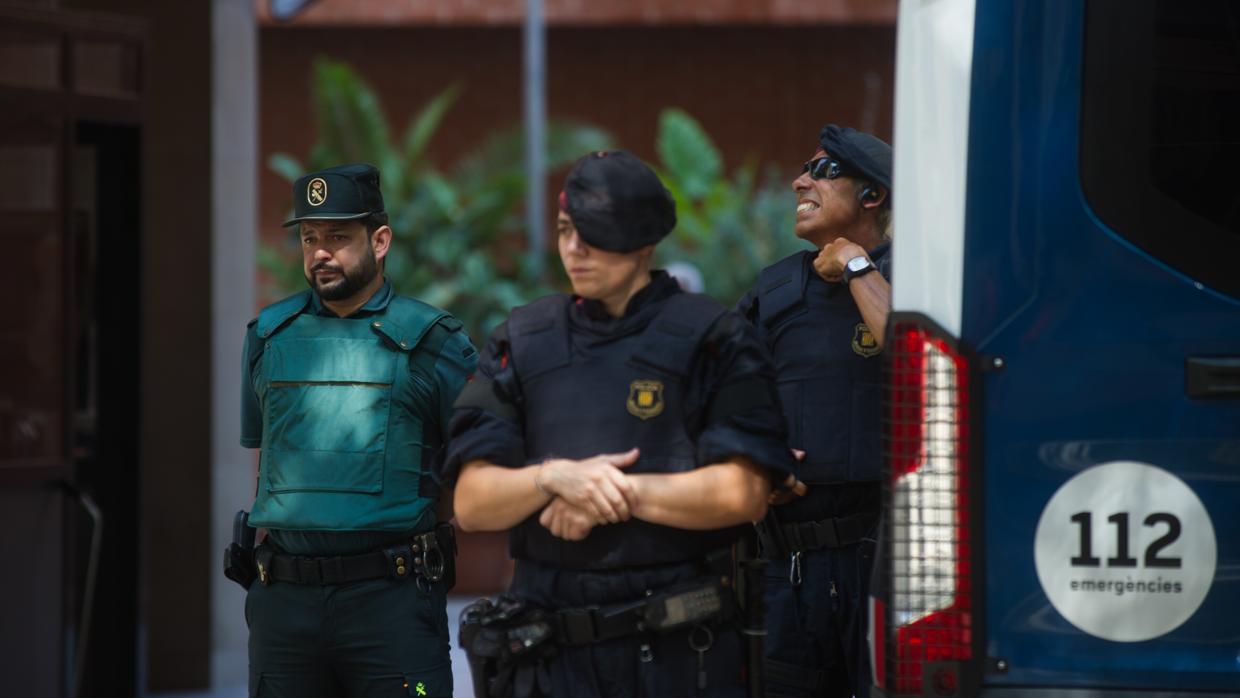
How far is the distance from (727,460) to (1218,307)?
3.24 ft

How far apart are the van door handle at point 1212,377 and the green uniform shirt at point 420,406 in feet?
6.46

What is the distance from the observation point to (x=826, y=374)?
15.0 feet

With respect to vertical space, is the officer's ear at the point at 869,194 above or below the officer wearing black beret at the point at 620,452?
above

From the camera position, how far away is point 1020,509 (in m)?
3.28

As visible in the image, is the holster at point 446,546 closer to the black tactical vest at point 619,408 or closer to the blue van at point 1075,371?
the black tactical vest at point 619,408

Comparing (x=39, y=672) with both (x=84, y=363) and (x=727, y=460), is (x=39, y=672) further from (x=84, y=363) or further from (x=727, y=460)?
(x=727, y=460)

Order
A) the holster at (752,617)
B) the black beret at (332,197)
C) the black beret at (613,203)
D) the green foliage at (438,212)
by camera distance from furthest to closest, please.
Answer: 1. the green foliage at (438,212)
2. the black beret at (332,197)
3. the holster at (752,617)
4. the black beret at (613,203)

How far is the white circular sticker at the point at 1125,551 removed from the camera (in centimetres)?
321

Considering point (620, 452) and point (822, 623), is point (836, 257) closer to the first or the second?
A: point (822, 623)

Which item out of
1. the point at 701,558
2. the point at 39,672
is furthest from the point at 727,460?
the point at 39,672

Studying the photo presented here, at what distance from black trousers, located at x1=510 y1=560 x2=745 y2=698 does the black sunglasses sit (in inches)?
57.2

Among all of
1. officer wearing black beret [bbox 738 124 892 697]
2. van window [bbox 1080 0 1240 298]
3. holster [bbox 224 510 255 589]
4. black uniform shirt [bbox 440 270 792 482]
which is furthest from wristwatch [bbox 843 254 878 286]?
holster [bbox 224 510 255 589]

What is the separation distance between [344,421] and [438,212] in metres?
13.1

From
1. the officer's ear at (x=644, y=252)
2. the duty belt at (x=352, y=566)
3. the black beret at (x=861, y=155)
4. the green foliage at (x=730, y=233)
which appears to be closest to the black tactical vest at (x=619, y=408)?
the officer's ear at (x=644, y=252)
